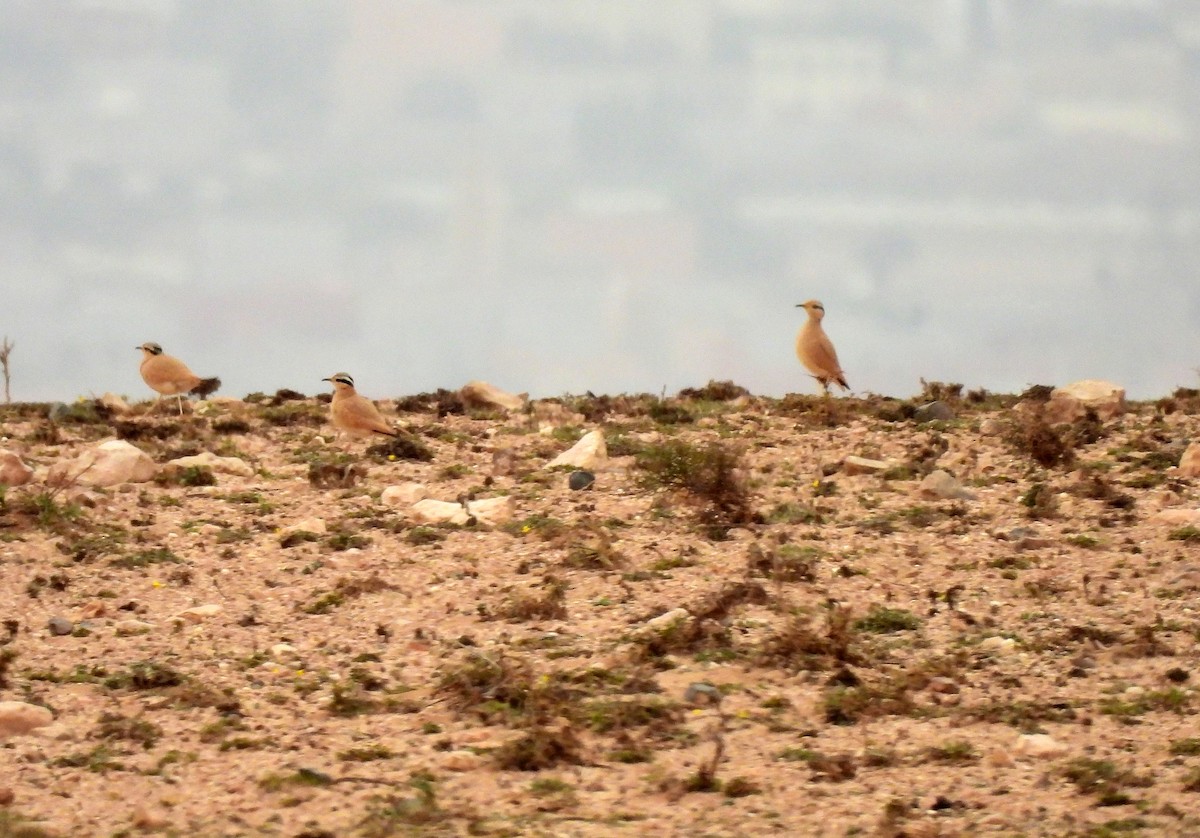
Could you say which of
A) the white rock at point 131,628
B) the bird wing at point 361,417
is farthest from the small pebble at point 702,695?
the bird wing at point 361,417

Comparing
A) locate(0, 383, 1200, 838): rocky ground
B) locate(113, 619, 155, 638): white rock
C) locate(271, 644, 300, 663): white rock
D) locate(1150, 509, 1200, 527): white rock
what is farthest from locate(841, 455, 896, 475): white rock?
locate(113, 619, 155, 638): white rock

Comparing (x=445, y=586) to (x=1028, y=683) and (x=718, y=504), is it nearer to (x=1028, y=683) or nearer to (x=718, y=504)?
(x=718, y=504)

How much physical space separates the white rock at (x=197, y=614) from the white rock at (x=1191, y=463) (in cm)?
745

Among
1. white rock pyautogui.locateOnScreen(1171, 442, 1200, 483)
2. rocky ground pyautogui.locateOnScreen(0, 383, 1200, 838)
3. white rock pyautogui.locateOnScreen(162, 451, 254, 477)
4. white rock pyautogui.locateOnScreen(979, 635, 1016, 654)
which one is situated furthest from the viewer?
white rock pyautogui.locateOnScreen(162, 451, 254, 477)

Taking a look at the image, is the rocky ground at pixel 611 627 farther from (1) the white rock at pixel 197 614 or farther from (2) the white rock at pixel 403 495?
(2) the white rock at pixel 403 495

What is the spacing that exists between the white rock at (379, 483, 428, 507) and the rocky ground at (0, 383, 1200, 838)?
6.7 inches

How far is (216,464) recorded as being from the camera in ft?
43.1

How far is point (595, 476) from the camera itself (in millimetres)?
12812

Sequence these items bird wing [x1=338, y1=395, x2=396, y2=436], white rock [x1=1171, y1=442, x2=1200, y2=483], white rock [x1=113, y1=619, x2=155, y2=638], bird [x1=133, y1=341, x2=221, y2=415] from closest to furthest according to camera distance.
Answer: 1. white rock [x1=113, y1=619, x2=155, y2=638]
2. white rock [x1=1171, y1=442, x2=1200, y2=483]
3. bird wing [x1=338, y1=395, x2=396, y2=436]
4. bird [x1=133, y1=341, x2=221, y2=415]

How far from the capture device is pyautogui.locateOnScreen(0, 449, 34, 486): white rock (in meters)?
12.2

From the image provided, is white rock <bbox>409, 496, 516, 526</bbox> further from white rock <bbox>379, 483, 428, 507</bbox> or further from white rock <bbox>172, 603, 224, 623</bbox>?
white rock <bbox>172, 603, 224, 623</bbox>

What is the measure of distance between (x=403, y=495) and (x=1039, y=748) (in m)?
5.96

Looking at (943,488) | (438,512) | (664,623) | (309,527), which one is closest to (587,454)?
(438,512)

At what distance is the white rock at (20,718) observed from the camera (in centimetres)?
782
